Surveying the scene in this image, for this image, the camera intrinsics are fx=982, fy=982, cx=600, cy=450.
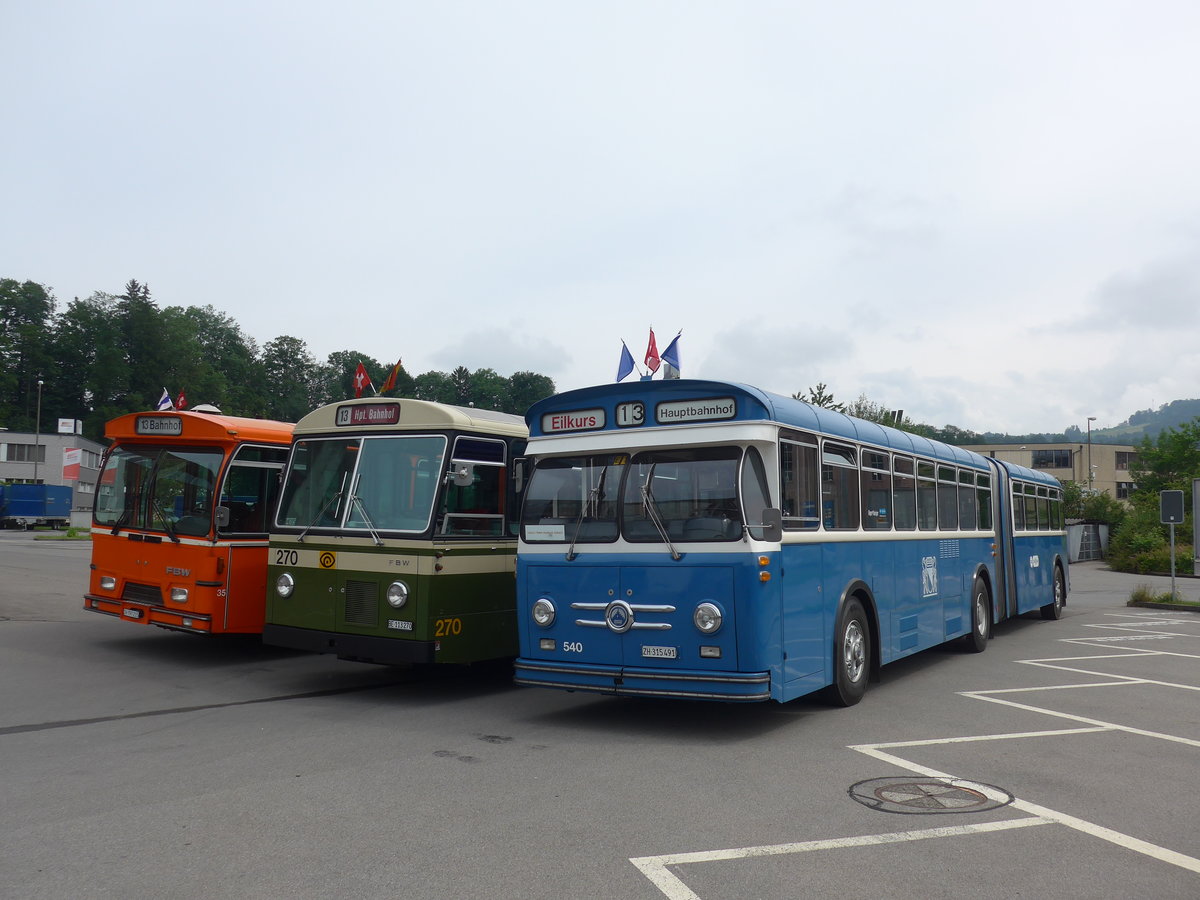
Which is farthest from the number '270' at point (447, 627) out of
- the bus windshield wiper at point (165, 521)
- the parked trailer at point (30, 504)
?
the parked trailer at point (30, 504)

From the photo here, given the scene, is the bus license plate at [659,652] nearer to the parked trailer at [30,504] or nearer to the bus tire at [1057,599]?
the bus tire at [1057,599]

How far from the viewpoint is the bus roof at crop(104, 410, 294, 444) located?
1196cm

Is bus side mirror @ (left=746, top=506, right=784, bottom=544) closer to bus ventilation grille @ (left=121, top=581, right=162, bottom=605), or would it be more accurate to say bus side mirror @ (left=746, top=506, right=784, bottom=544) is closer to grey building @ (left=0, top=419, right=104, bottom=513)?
bus ventilation grille @ (left=121, top=581, right=162, bottom=605)

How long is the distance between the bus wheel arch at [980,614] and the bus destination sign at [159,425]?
10.9 metres

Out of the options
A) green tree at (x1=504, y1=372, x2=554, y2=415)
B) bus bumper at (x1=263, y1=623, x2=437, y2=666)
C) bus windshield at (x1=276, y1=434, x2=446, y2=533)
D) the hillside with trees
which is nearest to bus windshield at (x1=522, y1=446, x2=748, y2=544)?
bus windshield at (x1=276, y1=434, x2=446, y2=533)

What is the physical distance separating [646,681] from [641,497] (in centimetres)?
155

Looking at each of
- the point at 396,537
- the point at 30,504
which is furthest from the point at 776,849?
the point at 30,504

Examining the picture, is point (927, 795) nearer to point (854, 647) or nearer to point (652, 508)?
point (652, 508)

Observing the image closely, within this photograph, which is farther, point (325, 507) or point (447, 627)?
point (325, 507)

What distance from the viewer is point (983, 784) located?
6625 mm

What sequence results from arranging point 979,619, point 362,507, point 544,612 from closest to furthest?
point 544,612
point 362,507
point 979,619

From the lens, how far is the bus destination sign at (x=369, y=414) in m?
10.2

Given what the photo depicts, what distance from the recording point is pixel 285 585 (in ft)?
34.2

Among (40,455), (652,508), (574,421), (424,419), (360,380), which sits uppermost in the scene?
(40,455)
